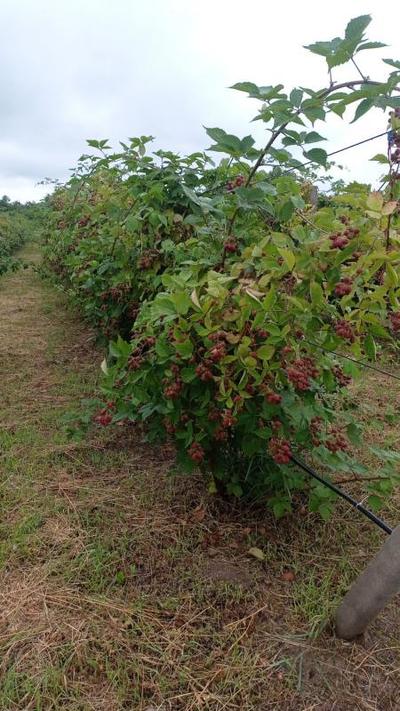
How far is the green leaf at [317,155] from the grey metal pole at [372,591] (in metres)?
1.01

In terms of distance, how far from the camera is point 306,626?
1.57 m

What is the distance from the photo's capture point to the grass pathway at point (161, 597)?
1370 mm

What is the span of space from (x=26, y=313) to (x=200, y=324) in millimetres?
4686

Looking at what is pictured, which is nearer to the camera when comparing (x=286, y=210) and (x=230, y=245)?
(x=286, y=210)

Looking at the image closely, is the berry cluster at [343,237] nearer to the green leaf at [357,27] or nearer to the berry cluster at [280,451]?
the green leaf at [357,27]

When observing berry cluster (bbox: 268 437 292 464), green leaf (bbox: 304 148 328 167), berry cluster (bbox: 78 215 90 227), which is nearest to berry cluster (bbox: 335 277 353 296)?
green leaf (bbox: 304 148 328 167)

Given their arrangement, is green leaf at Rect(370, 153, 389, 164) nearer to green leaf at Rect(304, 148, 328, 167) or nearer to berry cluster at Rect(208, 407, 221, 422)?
green leaf at Rect(304, 148, 328, 167)

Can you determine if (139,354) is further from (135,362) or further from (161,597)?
(161,597)

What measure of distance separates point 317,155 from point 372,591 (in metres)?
1.21

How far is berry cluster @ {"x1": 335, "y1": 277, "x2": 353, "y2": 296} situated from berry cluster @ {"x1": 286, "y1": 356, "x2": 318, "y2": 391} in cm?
23

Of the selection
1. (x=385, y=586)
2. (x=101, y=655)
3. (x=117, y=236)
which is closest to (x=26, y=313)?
(x=117, y=236)

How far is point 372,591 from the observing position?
137 centimetres

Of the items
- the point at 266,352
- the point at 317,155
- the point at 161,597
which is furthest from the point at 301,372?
the point at 161,597

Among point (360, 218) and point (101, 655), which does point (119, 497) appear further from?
point (360, 218)
